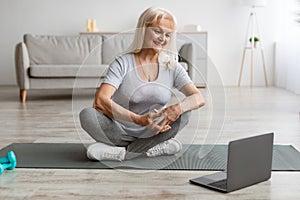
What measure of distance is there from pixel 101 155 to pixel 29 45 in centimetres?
392

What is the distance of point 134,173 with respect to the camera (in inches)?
110

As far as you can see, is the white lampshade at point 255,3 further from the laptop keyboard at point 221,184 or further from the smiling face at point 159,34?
the laptop keyboard at point 221,184

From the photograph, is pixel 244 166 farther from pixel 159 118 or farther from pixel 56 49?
pixel 56 49

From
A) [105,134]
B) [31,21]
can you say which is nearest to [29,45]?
[31,21]

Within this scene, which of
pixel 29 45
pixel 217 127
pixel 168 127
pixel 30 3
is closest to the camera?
pixel 168 127

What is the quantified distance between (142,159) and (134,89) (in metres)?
0.38

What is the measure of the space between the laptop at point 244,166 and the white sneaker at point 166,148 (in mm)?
417

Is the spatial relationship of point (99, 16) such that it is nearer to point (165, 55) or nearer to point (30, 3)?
point (30, 3)

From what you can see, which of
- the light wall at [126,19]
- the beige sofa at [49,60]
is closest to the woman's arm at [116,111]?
the beige sofa at [49,60]

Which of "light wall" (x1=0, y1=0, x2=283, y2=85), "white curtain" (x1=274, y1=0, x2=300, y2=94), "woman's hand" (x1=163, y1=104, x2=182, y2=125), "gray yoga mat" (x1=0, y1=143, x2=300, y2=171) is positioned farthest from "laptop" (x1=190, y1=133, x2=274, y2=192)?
"light wall" (x1=0, y1=0, x2=283, y2=85)

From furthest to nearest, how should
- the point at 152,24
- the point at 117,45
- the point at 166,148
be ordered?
the point at 117,45
the point at 166,148
the point at 152,24

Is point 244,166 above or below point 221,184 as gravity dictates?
above

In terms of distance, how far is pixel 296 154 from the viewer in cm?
324

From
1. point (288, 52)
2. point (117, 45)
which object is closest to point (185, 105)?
point (117, 45)
